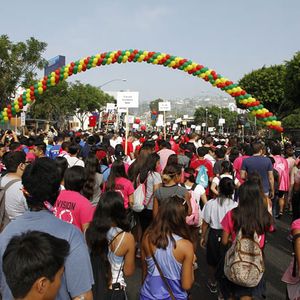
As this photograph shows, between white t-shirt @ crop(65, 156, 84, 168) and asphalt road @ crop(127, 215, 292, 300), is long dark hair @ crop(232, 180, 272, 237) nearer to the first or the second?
asphalt road @ crop(127, 215, 292, 300)

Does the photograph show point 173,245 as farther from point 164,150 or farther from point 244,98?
point 244,98

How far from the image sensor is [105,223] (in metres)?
3.63

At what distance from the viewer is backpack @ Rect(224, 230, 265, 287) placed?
363 cm

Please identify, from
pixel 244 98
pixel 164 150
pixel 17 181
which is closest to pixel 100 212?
pixel 17 181

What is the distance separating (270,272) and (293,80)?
103 feet

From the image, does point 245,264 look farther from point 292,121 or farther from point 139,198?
point 292,121

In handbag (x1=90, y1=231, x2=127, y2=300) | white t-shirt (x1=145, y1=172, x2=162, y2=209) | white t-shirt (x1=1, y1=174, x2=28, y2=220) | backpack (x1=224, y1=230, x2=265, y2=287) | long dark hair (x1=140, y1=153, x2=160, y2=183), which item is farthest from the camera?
long dark hair (x1=140, y1=153, x2=160, y2=183)

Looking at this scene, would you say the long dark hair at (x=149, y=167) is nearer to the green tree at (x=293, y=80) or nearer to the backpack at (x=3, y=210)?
the backpack at (x=3, y=210)

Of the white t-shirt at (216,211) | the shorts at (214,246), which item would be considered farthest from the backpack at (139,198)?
the shorts at (214,246)

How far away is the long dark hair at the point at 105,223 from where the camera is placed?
348 centimetres

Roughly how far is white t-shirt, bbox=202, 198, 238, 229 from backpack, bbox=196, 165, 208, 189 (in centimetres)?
225

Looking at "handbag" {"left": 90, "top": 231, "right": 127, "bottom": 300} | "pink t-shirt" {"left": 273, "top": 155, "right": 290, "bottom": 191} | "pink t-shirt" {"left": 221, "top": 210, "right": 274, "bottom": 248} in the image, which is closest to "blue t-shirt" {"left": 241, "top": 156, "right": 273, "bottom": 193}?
"pink t-shirt" {"left": 273, "top": 155, "right": 290, "bottom": 191}

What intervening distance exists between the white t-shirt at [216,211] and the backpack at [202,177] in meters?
2.25

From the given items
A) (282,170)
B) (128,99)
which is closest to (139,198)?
(282,170)
